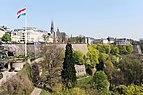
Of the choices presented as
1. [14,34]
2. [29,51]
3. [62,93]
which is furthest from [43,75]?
[14,34]

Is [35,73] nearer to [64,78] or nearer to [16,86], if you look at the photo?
[64,78]

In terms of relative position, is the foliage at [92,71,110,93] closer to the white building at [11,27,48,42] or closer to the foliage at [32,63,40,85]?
the foliage at [32,63,40,85]

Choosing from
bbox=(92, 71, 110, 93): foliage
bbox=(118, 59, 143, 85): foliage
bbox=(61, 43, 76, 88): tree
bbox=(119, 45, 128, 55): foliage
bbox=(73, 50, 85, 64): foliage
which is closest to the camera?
bbox=(61, 43, 76, 88): tree

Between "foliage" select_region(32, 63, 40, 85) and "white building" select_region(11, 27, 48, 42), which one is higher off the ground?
"white building" select_region(11, 27, 48, 42)

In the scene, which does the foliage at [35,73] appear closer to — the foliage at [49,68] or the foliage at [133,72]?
the foliage at [49,68]

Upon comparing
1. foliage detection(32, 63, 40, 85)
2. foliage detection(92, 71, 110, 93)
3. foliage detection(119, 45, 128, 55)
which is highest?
foliage detection(119, 45, 128, 55)

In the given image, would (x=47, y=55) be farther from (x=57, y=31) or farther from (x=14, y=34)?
(x=57, y=31)

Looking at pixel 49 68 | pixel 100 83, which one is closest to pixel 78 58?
pixel 100 83

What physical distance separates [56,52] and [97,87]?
7.47m

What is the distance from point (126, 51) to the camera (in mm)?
98750

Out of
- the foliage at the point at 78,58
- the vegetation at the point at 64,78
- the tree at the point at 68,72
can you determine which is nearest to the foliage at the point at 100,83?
the vegetation at the point at 64,78

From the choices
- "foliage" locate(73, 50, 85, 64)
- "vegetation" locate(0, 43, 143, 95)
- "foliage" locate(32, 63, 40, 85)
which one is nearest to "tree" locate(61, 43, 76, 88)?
"vegetation" locate(0, 43, 143, 95)

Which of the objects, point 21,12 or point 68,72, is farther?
point 21,12

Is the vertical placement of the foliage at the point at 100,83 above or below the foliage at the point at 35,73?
below
